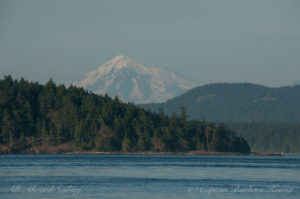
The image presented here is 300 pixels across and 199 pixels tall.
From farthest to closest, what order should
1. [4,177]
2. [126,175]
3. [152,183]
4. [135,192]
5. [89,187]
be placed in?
[126,175] → [4,177] → [152,183] → [89,187] → [135,192]

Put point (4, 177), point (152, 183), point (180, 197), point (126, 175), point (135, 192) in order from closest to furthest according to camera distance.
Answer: point (180, 197)
point (135, 192)
point (152, 183)
point (4, 177)
point (126, 175)

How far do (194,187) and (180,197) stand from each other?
1534cm

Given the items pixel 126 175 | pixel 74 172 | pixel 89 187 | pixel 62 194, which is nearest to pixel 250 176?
pixel 126 175

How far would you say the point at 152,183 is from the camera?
363 feet

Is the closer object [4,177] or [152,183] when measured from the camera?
[152,183]

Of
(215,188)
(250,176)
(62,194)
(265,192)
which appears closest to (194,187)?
(215,188)

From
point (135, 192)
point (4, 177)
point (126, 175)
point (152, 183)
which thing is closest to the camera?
point (135, 192)

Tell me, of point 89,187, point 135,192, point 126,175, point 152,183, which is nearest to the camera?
point 135,192

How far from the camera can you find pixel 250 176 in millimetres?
134625

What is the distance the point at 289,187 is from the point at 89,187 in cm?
3165

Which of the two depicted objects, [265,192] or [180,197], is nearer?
[180,197]

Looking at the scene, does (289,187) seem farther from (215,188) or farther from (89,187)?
(89,187)

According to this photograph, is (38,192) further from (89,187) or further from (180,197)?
(180,197)

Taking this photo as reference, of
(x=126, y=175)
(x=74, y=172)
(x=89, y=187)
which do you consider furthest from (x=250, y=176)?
(x=89, y=187)
